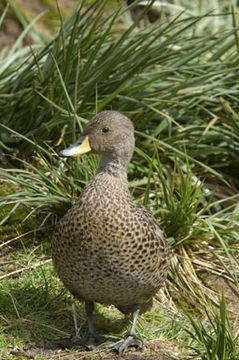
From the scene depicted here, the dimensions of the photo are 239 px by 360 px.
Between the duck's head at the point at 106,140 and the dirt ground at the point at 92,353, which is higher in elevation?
the duck's head at the point at 106,140

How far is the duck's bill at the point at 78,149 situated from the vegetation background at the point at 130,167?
625mm

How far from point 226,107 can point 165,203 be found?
901mm

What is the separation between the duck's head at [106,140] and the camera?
3.37m

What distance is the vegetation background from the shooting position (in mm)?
3635

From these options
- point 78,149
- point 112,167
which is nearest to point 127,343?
point 112,167

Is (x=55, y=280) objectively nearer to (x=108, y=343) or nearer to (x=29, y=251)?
(x=29, y=251)

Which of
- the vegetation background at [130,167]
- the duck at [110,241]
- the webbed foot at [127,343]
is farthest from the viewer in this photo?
the vegetation background at [130,167]

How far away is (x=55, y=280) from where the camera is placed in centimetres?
388

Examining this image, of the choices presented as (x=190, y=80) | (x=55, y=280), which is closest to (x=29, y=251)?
(x=55, y=280)

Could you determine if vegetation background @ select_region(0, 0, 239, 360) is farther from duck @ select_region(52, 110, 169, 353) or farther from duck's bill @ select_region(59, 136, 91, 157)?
duck's bill @ select_region(59, 136, 91, 157)

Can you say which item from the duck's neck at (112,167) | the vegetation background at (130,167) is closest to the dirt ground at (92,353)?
the vegetation background at (130,167)

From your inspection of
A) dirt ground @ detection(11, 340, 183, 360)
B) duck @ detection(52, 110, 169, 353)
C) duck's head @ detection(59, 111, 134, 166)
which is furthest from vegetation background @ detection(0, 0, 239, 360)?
duck's head @ detection(59, 111, 134, 166)

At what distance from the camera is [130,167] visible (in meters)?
4.54

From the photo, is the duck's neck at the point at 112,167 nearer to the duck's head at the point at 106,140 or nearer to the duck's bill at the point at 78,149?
the duck's head at the point at 106,140
